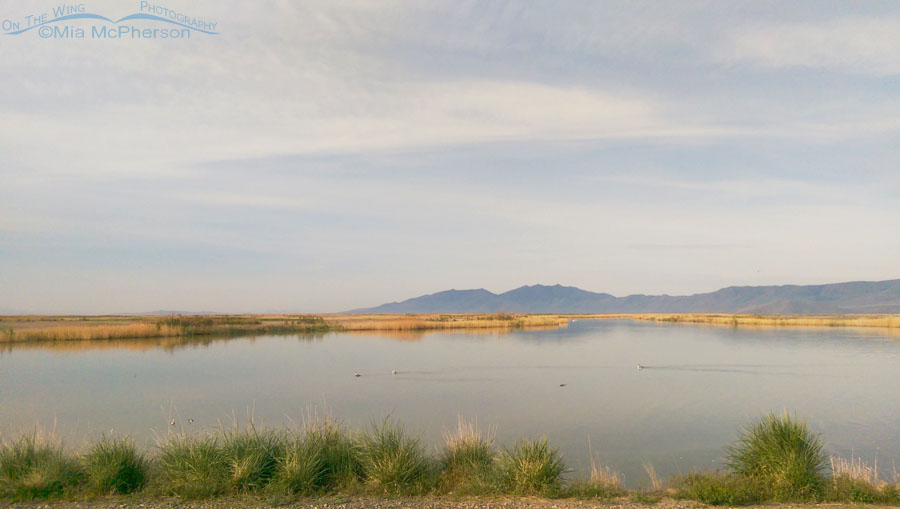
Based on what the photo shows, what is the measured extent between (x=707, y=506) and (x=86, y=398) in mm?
18300

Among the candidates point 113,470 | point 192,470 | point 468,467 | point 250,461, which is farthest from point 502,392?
point 113,470

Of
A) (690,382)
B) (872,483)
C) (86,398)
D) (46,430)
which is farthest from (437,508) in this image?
(690,382)

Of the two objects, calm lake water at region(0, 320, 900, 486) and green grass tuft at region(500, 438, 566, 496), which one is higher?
green grass tuft at region(500, 438, 566, 496)

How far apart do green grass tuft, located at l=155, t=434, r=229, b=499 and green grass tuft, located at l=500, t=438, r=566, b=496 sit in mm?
4024

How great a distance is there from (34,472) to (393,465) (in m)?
4.96

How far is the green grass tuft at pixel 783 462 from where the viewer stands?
7.54 metres

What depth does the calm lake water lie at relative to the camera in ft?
41.5

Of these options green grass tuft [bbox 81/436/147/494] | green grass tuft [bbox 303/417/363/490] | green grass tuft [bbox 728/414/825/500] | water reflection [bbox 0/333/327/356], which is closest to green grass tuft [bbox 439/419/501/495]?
green grass tuft [bbox 303/417/363/490]

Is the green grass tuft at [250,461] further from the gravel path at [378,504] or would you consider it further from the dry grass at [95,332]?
the dry grass at [95,332]

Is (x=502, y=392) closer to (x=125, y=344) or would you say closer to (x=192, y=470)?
(x=192, y=470)

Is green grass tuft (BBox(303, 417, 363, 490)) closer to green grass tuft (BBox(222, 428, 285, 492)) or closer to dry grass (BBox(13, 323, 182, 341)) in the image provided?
green grass tuft (BBox(222, 428, 285, 492))

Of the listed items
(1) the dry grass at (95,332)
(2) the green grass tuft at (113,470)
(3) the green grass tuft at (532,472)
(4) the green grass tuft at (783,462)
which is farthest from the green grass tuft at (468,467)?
(1) the dry grass at (95,332)

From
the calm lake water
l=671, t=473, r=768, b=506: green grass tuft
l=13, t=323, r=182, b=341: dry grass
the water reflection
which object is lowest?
the calm lake water

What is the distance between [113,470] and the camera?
25.4ft
